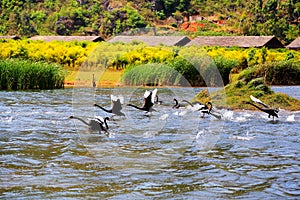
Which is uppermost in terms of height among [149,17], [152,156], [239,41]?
[149,17]

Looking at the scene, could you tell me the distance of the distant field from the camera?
3697 centimetres

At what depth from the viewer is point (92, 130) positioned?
16250 mm

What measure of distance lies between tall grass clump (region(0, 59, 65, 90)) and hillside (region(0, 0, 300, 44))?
5302cm

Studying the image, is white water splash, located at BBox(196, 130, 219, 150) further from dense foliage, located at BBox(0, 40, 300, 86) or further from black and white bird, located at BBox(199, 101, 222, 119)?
dense foliage, located at BBox(0, 40, 300, 86)

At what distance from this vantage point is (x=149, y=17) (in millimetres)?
101375

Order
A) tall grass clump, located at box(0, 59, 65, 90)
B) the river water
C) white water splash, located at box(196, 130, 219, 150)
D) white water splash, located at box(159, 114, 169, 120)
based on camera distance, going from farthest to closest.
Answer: tall grass clump, located at box(0, 59, 65, 90) → white water splash, located at box(159, 114, 169, 120) → white water splash, located at box(196, 130, 219, 150) → the river water

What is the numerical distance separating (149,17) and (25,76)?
234 feet

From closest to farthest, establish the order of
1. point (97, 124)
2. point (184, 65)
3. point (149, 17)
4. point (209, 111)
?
point (97, 124), point (209, 111), point (184, 65), point (149, 17)

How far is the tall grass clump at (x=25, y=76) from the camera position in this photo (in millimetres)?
30772

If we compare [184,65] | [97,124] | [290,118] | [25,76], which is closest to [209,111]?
[290,118]

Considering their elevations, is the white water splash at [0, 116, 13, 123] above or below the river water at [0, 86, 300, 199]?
below

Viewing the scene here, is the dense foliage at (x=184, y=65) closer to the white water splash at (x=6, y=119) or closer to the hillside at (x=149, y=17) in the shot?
the white water splash at (x=6, y=119)

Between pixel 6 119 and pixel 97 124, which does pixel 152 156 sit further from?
pixel 6 119

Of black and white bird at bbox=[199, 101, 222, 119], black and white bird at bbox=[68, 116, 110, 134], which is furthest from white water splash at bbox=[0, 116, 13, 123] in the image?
Answer: black and white bird at bbox=[199, 101, 222, 119]
